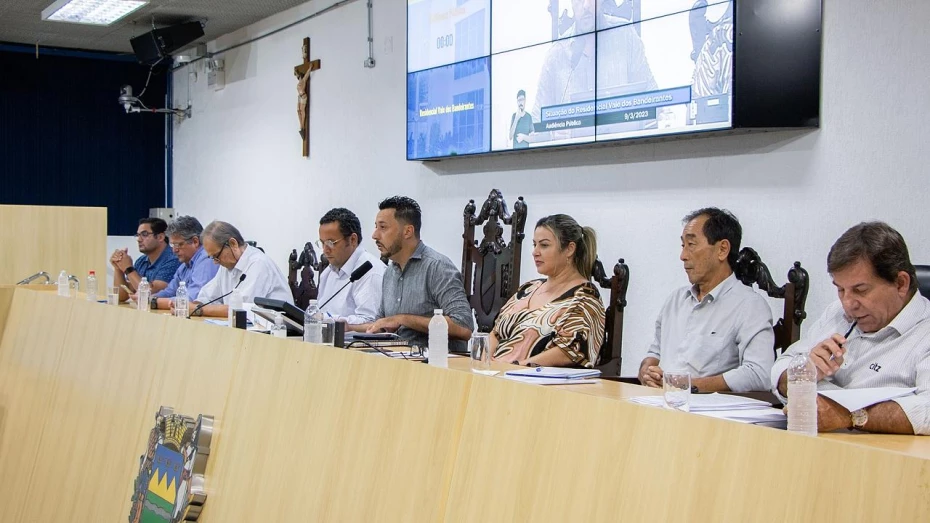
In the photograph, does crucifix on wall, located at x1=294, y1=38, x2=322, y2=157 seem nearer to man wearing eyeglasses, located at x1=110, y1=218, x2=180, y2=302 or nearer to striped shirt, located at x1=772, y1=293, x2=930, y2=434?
man wearing eyeglasses, located at x1=110, y1=218, x2=180, y2=302

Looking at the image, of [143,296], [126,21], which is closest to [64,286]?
[143,296]

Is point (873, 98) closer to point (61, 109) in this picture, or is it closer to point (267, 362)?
point (267, 362)

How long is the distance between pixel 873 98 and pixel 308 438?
234 centimetres

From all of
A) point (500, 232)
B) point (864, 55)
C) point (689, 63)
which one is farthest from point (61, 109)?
A: point (864, 55)

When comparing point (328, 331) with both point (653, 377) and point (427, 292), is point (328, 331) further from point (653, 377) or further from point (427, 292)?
point (427, 292)

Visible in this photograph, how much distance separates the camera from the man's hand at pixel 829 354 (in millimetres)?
2070

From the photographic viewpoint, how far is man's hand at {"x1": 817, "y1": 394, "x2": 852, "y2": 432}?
1.77 metres

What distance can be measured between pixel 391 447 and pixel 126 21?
6.45 meters

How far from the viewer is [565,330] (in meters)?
3.34

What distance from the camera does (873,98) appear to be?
346 cm

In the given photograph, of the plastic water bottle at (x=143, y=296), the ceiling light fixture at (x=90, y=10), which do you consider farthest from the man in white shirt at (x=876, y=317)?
the ceiling light fixture at (x=90, y=10)

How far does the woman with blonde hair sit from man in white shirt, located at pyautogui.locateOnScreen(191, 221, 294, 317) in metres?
1.68

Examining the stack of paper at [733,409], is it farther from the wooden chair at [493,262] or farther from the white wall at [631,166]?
the wooden chair at [493,262]

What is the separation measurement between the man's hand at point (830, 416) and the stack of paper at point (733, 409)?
67 millimetres
